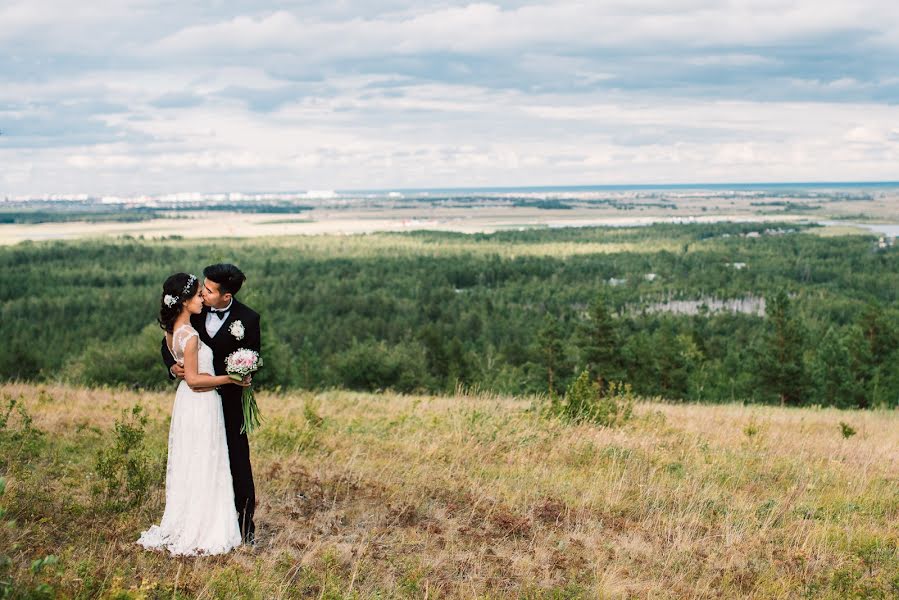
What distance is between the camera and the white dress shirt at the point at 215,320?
21.8 feet

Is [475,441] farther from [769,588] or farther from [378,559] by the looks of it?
[769,588]

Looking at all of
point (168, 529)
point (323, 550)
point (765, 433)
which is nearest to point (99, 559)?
point (168, 529)

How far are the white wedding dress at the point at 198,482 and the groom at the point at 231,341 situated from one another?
0.08 meters

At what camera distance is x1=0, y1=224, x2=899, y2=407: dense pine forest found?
151ft

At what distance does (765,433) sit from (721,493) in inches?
201

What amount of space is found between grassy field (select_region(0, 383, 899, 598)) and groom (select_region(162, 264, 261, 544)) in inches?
22.0

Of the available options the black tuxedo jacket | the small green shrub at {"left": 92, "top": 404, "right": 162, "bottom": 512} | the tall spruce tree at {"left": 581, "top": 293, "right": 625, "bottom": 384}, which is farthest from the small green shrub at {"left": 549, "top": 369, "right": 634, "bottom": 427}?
the tall spruce tree at {"left": 581, "top": 293, "right": 625, "bottom": 384}

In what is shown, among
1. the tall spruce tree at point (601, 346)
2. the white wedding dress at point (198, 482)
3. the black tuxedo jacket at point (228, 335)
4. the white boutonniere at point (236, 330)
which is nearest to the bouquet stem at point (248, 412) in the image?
the white wedding dress at point (198, 482)

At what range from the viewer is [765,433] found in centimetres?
1368

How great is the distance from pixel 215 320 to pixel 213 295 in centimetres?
A: 28

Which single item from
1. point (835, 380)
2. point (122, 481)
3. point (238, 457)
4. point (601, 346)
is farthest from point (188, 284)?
point (835, 380)

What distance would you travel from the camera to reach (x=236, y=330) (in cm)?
658

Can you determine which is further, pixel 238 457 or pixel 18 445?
pixel 18 445

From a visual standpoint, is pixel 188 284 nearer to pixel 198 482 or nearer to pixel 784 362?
pixel 198 482
